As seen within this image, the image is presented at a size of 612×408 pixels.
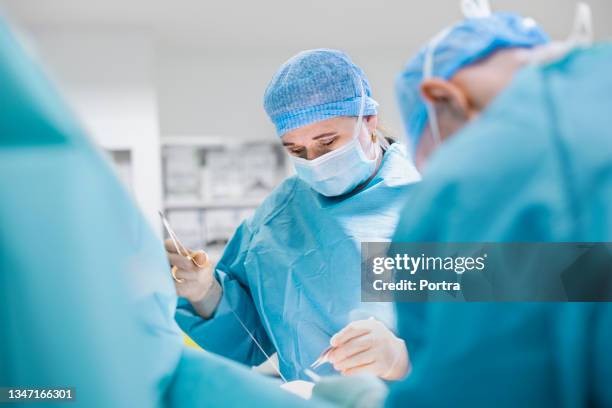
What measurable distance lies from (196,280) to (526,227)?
74 cm

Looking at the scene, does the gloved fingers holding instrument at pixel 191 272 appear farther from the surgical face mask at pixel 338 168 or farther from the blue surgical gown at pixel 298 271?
the surgical face mask at pixel 338 168

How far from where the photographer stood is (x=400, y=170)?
1086mm

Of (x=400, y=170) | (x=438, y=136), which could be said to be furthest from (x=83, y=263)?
(x=400, y=170)

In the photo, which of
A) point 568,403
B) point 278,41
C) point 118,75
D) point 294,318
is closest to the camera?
point 568,403

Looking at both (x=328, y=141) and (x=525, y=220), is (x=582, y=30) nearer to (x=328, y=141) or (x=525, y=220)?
(x=525, y=220)

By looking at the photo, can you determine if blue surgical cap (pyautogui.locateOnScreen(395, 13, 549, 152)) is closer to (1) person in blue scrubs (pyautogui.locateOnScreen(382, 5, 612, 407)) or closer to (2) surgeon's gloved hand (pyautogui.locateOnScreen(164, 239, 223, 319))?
(1) person in blue scrubs (pyautogui.locateOnScreen(382, 5, 612, 407))

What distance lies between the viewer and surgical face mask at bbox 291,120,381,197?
3.40 ft

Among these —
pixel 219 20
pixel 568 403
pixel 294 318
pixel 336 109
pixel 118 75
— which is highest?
pixel 219 20

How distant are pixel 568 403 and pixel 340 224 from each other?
65cm

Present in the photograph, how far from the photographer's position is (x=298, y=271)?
1.03m

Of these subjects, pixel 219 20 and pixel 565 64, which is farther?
pixel 219 20

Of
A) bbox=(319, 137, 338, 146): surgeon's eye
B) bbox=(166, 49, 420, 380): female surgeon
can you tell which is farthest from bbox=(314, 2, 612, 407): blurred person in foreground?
bbox=(319, 137, 338, 146): surgeon's eye

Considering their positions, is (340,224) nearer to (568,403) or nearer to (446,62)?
(446,62)

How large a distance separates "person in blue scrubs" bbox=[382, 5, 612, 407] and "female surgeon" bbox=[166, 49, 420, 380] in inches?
18.9
